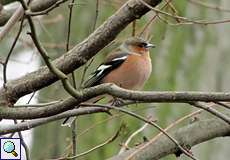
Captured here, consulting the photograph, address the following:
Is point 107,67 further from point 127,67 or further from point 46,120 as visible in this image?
point 46,120

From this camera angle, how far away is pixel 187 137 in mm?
3000

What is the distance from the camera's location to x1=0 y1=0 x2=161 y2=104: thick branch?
8.01ft

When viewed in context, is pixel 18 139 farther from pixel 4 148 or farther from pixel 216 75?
pixel 216 75

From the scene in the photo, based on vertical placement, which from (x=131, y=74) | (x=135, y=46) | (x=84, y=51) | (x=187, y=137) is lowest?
(x=187, y=137)

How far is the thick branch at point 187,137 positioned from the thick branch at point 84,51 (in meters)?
0.52

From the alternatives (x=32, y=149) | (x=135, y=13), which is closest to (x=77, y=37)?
(x=32, y=149)

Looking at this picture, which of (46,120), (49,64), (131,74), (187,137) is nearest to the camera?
(49,64)

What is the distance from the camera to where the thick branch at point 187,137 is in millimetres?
2908

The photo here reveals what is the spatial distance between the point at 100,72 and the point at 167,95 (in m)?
1.61

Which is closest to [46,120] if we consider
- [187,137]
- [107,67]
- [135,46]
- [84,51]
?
[84,51]

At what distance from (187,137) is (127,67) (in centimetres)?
87

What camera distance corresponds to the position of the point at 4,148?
2736mm

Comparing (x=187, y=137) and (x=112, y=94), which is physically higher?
(x=112, y=94)

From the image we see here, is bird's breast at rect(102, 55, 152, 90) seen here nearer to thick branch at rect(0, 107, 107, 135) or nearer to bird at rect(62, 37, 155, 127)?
bird at rect(62, 37, 155, 127)
